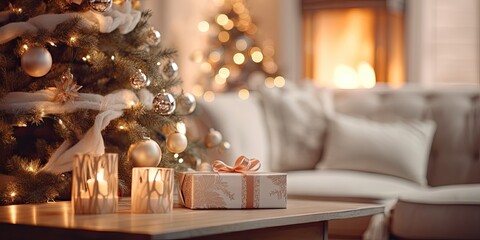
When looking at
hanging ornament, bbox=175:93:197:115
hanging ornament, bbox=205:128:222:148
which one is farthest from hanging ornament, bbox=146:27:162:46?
hanging ornament, bbox=205:128:222:148

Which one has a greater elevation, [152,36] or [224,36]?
[224,36]

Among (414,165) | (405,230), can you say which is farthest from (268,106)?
(405,230)

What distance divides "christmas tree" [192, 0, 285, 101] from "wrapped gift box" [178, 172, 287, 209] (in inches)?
149

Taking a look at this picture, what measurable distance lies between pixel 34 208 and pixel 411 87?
2.36 metres

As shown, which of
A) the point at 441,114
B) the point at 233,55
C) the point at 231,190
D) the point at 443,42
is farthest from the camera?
the point at 233,55

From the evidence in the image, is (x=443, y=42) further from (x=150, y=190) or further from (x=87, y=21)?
(x=150, y=190)

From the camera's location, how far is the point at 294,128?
3.74 metres

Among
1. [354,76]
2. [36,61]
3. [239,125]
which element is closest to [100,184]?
[36,61]

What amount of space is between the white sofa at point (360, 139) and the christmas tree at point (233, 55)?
1.90 meters

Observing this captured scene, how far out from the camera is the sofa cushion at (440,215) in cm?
286

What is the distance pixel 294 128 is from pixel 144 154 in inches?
69.5

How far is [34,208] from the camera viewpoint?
187cm

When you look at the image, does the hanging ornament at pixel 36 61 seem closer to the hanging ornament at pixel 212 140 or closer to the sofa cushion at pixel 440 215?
the hanging ornament at pixel 212 140

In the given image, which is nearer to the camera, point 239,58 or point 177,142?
point 177,142
